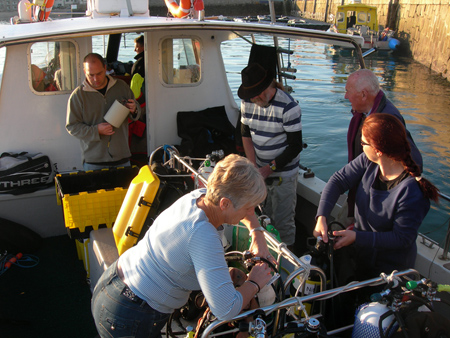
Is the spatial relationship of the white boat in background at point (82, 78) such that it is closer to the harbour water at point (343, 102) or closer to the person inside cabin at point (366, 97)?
the harbour water at point (343, 102)

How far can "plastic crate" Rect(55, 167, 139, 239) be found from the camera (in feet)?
12.4

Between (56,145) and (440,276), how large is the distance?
409cm

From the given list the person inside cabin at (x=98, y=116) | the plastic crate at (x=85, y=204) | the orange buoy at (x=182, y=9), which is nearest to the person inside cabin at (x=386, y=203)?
the plastic crate at (x=85, y=204)

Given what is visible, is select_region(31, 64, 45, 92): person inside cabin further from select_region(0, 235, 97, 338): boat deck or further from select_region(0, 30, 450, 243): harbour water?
select_region(0, 235, 97, 338): boat deck

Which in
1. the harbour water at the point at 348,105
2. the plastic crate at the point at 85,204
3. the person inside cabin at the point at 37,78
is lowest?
the harbour water at the point at 348,105

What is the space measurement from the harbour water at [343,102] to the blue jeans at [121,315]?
3.48 m

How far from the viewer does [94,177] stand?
434 cm

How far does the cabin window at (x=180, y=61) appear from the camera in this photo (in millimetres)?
5203

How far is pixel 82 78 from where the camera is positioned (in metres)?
4.86

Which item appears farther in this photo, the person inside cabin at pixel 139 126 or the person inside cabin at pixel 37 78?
the person inside cabin at pixel 139 126

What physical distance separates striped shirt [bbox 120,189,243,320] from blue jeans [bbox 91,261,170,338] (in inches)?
2.1

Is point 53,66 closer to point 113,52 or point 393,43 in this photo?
point 113,52

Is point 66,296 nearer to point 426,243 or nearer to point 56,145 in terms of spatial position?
point 56,145

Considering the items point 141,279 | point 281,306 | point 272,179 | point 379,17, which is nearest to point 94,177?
point 272,179
